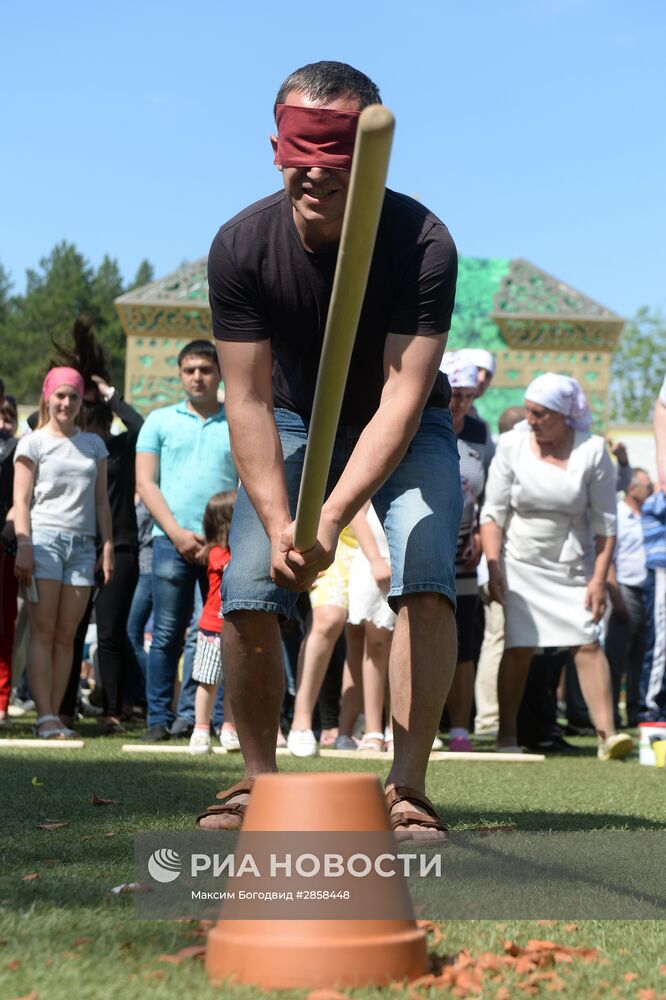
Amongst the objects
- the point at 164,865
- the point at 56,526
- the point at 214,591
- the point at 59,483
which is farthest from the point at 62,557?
the point at 164,865

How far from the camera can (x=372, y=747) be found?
24.3 feet

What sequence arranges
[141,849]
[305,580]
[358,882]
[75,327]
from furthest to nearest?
[75,327] → [305,580] → [141,849] → [358,882]

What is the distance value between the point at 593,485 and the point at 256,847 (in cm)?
581

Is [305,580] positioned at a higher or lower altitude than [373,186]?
lower

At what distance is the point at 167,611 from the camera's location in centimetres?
795

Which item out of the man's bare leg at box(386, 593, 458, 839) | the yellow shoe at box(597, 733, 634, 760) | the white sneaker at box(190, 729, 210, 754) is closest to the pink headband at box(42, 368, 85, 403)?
the white sneaker at box(190, 729, 210, 754)

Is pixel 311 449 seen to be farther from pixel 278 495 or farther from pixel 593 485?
pixel 593 485

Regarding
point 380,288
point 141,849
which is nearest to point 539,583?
point 380,288

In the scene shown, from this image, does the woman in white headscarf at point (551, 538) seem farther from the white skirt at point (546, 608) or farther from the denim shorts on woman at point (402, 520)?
the denim shorts on woman at point (402, 520)

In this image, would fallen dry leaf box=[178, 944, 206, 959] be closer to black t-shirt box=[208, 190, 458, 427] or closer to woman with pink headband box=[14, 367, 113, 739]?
black t-shirt box=[208, 190, 458, 427]

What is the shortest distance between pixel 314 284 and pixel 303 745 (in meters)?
3.60

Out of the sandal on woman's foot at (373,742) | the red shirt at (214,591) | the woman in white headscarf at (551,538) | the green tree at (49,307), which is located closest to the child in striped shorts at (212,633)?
the red shirt at (214,591)

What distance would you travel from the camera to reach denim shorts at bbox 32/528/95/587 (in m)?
7.77

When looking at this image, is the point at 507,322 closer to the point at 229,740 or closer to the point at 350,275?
the point at 229,740
